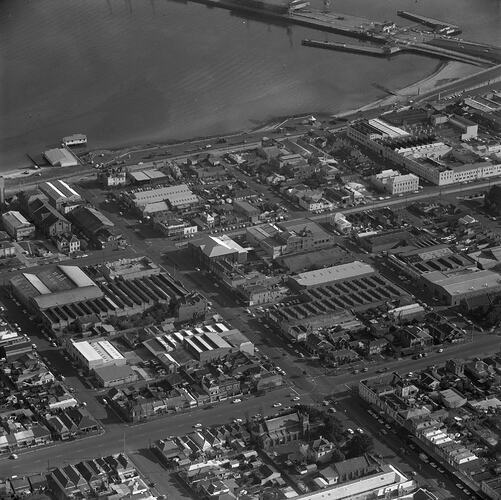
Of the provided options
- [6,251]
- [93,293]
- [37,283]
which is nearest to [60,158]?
[6,251]

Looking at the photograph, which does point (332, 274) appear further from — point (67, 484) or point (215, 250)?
point (67, 484)

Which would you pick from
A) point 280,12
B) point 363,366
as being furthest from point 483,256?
point 280,12

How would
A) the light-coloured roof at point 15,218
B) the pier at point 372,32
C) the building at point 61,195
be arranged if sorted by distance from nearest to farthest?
the light-coloured roof at point 15,218 → the building at point 61,195 → the pier at point 372,32

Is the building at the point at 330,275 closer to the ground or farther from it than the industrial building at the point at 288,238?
closer to the ground

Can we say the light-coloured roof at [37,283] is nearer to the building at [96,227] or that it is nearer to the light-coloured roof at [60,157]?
the building at [96,227]

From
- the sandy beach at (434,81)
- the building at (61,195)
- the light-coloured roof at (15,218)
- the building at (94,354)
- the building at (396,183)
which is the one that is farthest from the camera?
the sandy beach at (434,81)

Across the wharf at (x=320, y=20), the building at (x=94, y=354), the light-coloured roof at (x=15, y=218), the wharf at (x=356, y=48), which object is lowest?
the wharf at (x=356, y=48)

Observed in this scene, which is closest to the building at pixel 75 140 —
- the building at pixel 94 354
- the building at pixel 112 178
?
the building at pixel 112 178
